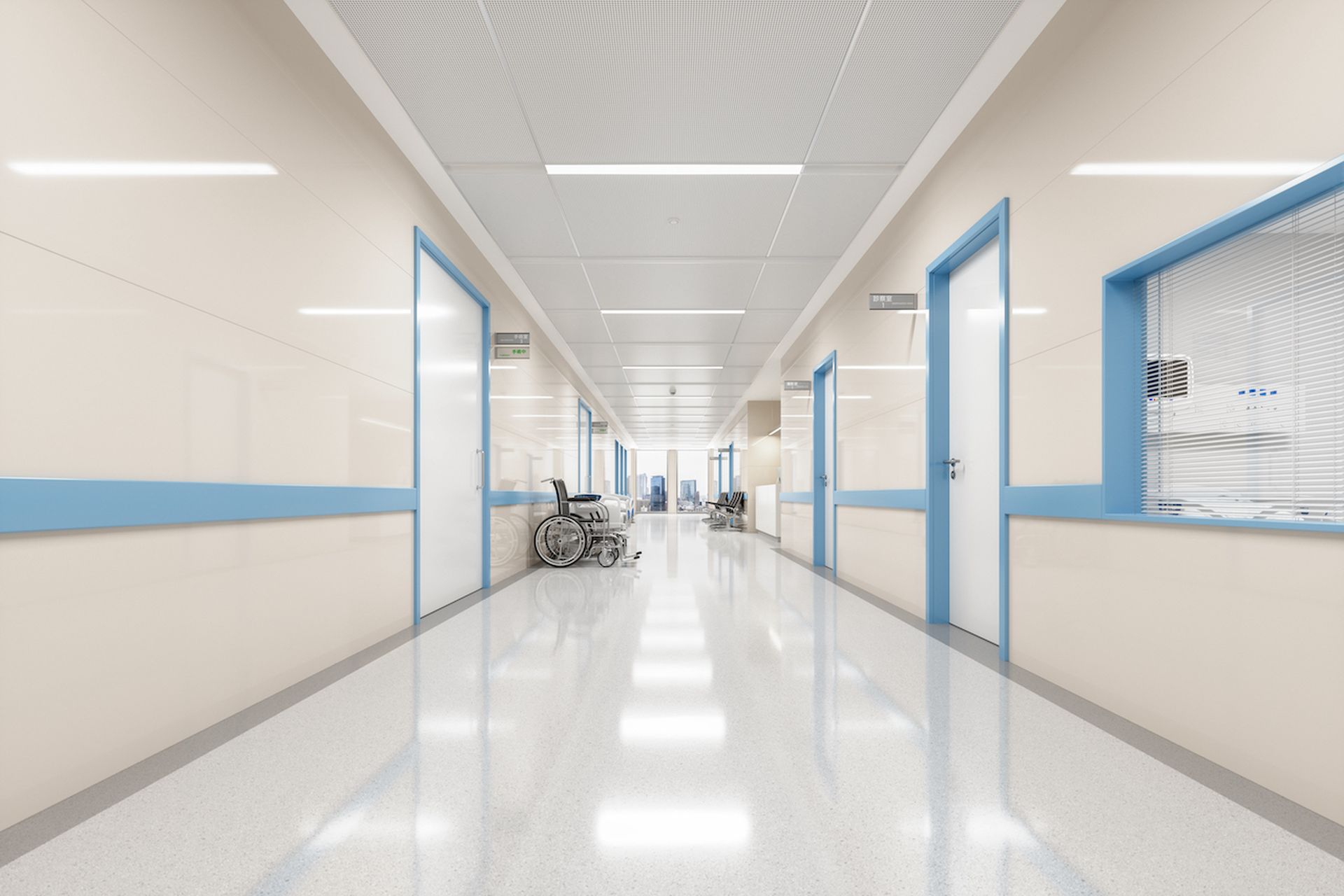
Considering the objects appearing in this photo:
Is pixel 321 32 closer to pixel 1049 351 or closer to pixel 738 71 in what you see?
pixel 738 71

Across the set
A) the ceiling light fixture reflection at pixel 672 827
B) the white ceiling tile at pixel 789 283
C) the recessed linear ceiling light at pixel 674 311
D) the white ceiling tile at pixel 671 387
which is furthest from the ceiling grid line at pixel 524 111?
the white ceiling tile at pixel 671 387

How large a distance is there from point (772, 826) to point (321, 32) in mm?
3833

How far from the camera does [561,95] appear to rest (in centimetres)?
359

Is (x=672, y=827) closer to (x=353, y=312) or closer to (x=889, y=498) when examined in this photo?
(x=353, y=312)

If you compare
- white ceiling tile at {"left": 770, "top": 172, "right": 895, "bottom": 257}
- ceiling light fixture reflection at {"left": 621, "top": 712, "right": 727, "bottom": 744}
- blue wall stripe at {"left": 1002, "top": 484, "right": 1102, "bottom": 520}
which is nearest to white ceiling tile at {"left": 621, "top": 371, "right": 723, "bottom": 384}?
white ceiling tile at {"left": 770, "top": 172, "right": 895, "bottom": 257}

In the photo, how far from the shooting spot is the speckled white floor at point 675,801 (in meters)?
1.50

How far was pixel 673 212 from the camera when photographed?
16.7 ft

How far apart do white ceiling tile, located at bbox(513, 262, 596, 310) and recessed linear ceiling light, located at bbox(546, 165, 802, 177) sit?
1817 millimetres

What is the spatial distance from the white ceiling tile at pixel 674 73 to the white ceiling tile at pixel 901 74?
0.41 ft

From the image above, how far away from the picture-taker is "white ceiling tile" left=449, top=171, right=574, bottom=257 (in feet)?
15.0

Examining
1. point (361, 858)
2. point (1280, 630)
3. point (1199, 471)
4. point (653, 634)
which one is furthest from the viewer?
point (653, 634)

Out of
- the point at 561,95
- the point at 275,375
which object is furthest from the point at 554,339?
the point at 275,375

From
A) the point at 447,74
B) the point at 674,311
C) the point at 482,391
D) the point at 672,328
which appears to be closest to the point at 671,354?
the point at 672,328

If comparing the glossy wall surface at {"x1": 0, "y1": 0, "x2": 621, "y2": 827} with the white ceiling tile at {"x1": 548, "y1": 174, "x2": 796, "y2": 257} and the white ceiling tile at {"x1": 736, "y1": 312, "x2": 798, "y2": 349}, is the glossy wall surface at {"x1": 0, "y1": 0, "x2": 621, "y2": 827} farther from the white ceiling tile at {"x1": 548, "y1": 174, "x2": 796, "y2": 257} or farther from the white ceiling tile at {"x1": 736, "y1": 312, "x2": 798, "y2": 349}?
the white ceiling tile at {"x1": 736, "y1": 312, "x2": 798, "y2": 349}
